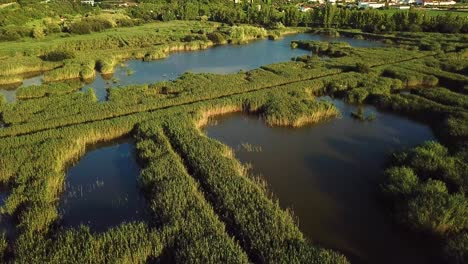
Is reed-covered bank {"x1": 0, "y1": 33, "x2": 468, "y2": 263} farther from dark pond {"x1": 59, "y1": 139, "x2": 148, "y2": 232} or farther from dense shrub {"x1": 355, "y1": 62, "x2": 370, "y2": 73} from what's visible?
dark pond {"x1": 59, "y1": 139, "x2": 148, "y2": 232}

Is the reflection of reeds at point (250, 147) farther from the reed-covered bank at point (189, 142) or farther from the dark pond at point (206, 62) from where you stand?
the dark pond at point (206, 62)

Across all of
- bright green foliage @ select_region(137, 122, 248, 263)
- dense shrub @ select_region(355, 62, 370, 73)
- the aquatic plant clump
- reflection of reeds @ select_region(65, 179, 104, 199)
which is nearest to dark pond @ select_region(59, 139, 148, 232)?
reflection of reeds @ select_region(65, 179, 104, 199)

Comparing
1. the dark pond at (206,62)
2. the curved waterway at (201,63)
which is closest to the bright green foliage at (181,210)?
the curved waterway at (201,63)

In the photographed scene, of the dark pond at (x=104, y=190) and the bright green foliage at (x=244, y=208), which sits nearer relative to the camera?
the bright green foliage at (x=244, y=208)

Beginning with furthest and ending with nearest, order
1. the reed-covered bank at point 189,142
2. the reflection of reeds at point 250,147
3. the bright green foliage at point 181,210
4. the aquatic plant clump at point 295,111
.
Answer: the aquatic plant clump at point 295,111 → the reflection of reeds at point 250,147 → the reed-covered bank at point 189,142 → the bright green foliage at point 181,210

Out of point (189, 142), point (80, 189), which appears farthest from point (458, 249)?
point (80, 189)

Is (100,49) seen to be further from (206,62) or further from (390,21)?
(390,21)

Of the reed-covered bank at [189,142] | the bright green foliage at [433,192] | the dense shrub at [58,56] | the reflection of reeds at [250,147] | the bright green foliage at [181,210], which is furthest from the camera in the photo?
the dense shrub at [58,56]
